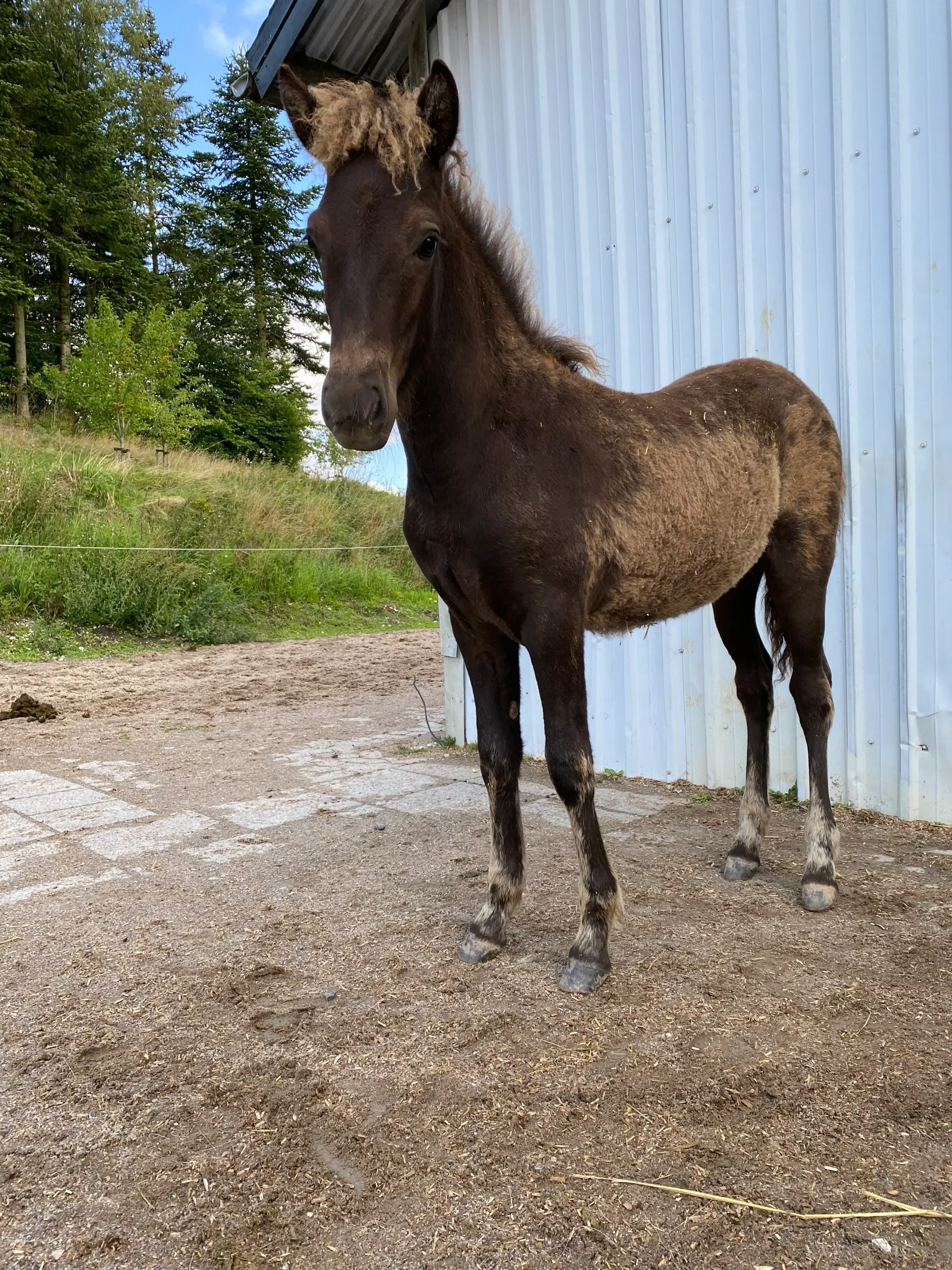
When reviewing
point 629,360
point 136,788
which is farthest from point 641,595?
point 136,788

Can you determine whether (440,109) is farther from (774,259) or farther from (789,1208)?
(789,1208)

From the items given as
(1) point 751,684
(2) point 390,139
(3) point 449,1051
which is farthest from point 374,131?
(1) point 751,684

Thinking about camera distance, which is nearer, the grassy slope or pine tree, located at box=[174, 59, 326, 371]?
the grassy slope

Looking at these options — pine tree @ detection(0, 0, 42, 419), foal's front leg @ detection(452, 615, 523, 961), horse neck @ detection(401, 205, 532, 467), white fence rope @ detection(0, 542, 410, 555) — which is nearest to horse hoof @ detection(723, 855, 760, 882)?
foal's front leg @ detection(452, 615, 523, 961)

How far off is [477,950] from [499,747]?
0.67 metres

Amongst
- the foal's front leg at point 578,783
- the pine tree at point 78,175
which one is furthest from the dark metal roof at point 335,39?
the pine tree at point 78,175

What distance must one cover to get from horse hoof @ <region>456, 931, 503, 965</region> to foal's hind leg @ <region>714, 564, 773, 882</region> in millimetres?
1295

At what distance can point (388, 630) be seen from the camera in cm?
1362

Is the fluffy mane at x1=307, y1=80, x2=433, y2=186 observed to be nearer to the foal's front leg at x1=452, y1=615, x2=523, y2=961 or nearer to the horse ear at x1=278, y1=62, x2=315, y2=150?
the horse ear at x1=278, y1=62, x2=315, y2=150

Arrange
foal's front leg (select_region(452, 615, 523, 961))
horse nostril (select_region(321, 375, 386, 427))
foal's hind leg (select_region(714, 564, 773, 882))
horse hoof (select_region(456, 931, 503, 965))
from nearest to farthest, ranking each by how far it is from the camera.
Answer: horse nostril (select_region(321, 375, 386, 427)), horse hoof (select_region(456, 931, 503, 965)), foal's front leg (select_region(452, 615, 523, 961)), foal's hind leg (select_region(714, 564, 773, 882))

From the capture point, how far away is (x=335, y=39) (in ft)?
17.4

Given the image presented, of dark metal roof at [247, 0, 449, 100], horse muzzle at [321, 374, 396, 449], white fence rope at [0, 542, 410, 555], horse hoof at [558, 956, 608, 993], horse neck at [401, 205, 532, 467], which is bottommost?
horse hoof at [558, 956, 608, 993]

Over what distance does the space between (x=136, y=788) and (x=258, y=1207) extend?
3692 millimetres

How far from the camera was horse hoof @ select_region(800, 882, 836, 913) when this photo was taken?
115 inches
